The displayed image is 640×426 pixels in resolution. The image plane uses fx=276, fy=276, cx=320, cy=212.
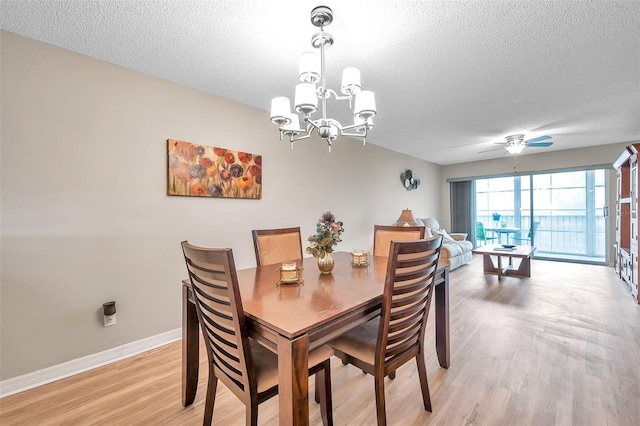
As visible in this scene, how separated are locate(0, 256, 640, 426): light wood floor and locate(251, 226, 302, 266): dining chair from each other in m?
0.91

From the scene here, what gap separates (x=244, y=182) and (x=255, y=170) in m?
0.20

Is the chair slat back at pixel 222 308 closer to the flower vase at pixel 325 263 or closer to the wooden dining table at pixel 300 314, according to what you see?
the wooden dining table at pixel 300 314

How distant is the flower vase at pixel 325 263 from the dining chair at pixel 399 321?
1.34ft

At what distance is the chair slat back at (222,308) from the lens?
1.06 meters

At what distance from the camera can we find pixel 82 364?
2.05 m

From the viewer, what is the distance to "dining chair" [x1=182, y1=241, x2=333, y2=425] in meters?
1.07

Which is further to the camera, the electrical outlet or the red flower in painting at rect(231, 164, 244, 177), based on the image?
the red flower in painting at rect(231, 164, 244, 177)

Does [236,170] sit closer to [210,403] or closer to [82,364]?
[82,364]

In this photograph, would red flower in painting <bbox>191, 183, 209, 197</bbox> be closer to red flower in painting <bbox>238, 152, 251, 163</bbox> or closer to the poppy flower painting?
the poppy flower painting

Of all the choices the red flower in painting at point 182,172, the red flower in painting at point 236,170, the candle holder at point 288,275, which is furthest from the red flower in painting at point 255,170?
the candle holder at point 288,275

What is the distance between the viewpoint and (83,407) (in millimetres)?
1656

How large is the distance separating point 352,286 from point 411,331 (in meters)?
0.38

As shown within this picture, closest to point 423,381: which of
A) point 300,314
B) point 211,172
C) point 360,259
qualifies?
point 360,259

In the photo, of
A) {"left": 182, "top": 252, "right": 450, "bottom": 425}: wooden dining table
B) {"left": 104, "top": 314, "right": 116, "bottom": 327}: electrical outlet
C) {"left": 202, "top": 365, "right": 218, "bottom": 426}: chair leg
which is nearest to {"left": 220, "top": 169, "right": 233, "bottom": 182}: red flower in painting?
{"left": 182, "top": 252, "right": 450, "bottom": 425}: wooden dining table
